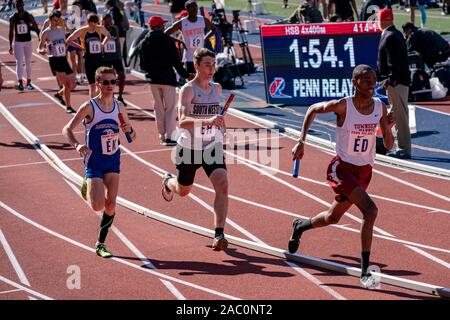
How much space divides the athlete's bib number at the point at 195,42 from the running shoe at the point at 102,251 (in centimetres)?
855

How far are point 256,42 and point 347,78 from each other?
12.3 metres

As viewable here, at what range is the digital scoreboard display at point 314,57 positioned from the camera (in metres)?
18.5

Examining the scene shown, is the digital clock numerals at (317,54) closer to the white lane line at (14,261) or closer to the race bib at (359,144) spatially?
the white lane line at (14,261)

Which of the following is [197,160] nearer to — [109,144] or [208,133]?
[208,133]

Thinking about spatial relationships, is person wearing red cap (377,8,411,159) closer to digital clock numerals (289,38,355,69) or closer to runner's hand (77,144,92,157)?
digital clock numerals (289,38,355,69)

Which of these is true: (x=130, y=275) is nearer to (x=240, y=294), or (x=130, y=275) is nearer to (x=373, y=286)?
(x=240, y=294)

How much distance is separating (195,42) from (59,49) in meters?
3.25

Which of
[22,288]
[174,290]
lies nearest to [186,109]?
[174,290]

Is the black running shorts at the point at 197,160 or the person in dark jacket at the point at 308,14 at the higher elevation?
the person in dark jacket at the point at 308,14

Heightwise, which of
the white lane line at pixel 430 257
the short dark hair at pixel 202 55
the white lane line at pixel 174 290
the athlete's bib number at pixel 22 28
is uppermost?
the short dark hair at pixel 202 55

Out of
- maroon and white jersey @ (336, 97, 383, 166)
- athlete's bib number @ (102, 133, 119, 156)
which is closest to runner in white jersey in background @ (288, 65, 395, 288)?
maroon and white jersey @ (336, 97, 383, 166)

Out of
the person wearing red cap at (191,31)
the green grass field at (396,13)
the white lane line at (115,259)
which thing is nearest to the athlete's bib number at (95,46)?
the person wearing red cap at (191,31)

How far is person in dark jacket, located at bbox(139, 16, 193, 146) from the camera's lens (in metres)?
16.7

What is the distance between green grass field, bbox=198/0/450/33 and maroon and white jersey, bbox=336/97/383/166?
19.0 metres
